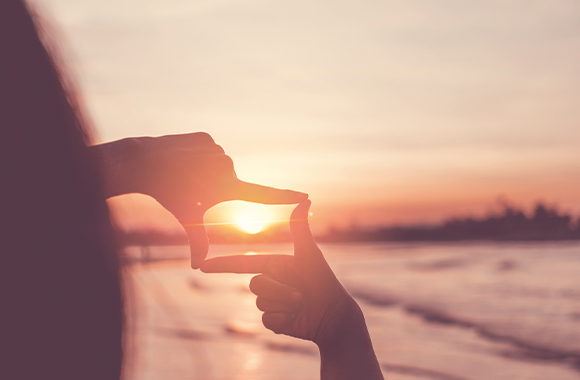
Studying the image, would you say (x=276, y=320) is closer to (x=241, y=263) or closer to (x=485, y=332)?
(x=241, y=263)

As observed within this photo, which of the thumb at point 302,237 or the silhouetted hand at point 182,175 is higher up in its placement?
the silhouetted hand at point 182,175

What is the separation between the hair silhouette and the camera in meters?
1.00

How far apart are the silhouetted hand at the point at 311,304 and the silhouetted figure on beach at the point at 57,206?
1.45 feet

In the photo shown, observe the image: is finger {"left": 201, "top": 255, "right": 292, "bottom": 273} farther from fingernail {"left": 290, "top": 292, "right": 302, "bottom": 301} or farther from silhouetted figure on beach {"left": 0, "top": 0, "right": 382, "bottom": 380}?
silhouetted figure on beach {"left": 0, "top": 0, "right": 382, "bottom": 380}

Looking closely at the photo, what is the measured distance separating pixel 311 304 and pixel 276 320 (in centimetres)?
13

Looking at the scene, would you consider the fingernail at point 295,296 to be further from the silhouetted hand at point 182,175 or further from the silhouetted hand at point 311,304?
the silhouetted hand at point 182,175

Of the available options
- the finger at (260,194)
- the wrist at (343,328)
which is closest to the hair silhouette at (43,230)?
the finger at (260,194)

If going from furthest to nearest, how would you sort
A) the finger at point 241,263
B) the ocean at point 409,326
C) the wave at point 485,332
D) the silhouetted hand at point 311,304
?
1. the wave at point 485,332
2. the ocean at point 409,326
3. the silhouetted hand at point 311,304
4. the finger at point 241,263

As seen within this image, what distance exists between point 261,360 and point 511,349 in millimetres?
3791

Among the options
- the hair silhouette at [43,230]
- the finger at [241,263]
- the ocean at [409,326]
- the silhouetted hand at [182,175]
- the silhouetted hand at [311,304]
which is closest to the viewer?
the hair silhouette at [43,230]

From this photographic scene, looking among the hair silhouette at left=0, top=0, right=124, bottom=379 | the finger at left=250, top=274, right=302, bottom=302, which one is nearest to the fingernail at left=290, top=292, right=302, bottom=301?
the finger at left=250, top=274, right=302, bottom=302

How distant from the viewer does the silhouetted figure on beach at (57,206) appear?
100cm

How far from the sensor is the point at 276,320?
5.71 ft

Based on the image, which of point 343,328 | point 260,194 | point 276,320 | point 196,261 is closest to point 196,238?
point 196,261
